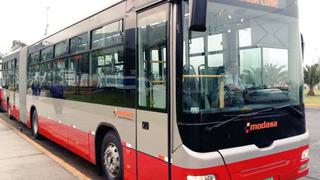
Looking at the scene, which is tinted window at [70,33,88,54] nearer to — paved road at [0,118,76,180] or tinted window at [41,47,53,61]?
tinted window at [41,47,53,61]

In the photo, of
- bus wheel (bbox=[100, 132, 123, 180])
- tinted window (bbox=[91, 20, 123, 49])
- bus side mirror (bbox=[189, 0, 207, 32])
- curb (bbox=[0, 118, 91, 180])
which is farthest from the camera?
curb (bbox=[0, 118, 91, 180])

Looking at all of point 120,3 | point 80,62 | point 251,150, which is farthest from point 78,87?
point 251,150

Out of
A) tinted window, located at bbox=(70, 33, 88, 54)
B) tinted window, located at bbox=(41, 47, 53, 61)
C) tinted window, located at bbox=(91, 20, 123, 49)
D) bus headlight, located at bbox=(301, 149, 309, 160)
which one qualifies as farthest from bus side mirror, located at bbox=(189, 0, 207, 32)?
tinted window, located at bbox=(41, 47, 53, 61)

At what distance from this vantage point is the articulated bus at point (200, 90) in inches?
155

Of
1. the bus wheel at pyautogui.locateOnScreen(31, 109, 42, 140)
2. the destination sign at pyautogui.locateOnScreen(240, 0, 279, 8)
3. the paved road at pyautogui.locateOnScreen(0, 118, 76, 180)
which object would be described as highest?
the destination sign at pyautogui.locateOnScreen(240, 0, 279, 8)

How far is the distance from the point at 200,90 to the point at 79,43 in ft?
12.5

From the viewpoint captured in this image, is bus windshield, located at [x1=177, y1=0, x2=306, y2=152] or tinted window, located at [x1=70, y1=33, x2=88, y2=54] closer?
bus windshield, located at [x1=177, y1=0, x2=306, y2=152]

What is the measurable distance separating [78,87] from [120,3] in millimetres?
2223

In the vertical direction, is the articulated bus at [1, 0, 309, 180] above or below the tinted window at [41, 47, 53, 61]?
below

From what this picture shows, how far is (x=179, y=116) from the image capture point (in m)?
3.94

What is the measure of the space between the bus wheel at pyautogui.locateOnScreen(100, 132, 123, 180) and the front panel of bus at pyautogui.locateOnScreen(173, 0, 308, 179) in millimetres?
1763

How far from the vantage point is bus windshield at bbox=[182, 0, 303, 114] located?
13.0 feet

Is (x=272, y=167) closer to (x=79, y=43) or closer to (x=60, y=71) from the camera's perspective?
(x=79, y=43)

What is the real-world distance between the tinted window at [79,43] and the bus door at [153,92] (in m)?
2.18
